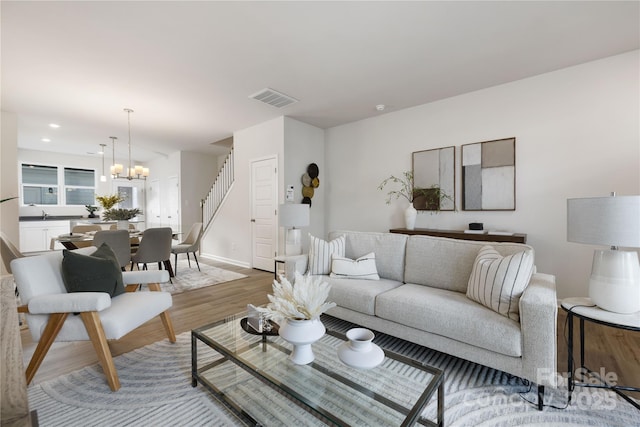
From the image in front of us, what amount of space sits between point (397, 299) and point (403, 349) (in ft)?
1.39

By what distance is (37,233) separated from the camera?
6465 mm

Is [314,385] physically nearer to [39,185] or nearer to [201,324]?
[201,324]

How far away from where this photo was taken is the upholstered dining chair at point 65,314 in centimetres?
163

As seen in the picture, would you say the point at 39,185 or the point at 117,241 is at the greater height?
the point at 39,185

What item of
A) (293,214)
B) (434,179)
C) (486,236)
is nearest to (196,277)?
(293,214)

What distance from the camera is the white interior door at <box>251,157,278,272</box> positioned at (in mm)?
4742

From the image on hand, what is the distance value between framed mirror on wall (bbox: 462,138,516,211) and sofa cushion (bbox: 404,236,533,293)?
1444 mm

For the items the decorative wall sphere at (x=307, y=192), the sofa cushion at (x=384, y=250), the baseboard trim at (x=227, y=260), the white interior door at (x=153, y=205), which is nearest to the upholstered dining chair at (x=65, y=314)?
the sofa cushion at (x=384, y=250)

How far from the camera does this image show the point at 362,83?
3340 mm

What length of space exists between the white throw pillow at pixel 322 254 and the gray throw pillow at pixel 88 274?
163 cm

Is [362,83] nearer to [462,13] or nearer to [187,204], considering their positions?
[462,13]

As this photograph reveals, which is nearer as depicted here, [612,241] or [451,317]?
[612,241]

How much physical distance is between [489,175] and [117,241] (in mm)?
4816

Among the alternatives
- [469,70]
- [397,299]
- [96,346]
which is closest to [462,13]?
[469,70]
